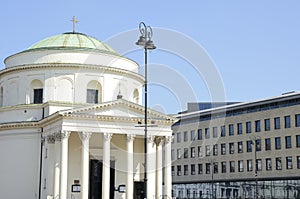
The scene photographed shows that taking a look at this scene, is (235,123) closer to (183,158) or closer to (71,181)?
(183,158)

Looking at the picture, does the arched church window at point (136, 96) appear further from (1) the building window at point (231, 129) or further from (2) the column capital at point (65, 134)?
(1) the building window at point (231, 129)

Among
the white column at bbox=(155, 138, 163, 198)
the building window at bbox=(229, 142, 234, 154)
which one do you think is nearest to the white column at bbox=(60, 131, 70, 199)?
the white column at bbox=(155, 138, 163, 198)

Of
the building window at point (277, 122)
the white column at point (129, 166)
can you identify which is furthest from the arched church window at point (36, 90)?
the building window at point (277, 122)

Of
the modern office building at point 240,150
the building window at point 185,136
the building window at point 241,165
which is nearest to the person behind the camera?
the modern office building at point 240,150

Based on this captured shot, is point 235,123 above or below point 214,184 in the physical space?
above

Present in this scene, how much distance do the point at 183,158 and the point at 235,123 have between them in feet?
57.2

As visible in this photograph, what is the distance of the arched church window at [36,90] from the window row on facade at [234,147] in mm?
42013

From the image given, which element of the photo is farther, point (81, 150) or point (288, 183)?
point (288, 183)

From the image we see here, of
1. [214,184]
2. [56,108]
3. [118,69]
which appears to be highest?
[118,69]

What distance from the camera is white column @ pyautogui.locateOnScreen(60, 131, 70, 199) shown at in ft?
150

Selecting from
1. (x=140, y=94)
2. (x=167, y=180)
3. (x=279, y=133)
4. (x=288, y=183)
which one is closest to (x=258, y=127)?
(x=279, y=133)

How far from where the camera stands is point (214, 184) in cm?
9675

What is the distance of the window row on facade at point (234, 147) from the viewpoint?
82.8m

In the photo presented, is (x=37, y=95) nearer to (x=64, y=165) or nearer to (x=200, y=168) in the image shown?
(x=64, y=165)
